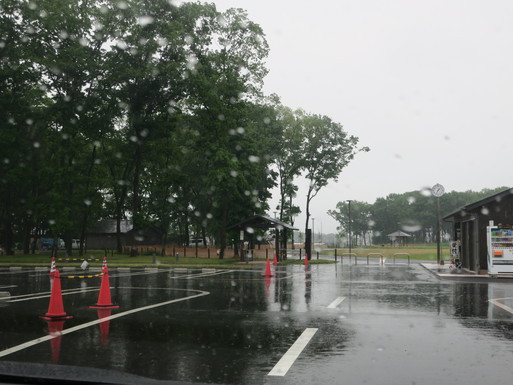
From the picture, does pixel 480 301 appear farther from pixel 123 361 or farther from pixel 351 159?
pixel 351 159

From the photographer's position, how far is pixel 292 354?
728 cm

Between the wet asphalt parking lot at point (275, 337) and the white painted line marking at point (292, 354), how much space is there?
0.05 ft

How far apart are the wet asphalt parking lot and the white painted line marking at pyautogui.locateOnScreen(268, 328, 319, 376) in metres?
0.02

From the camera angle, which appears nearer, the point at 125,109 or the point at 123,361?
the point at 123,361

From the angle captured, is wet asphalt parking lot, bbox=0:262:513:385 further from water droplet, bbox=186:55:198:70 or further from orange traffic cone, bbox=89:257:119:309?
water droplet, bbox=186:55:198:70

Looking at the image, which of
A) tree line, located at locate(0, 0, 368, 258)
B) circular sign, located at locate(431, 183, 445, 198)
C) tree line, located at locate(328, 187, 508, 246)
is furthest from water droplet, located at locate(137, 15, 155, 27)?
tree line, located at locate(328, 187, 508, 246)

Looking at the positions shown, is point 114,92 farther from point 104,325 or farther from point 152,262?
point 104,325

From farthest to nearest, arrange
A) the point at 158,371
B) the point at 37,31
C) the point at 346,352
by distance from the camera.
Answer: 1. the point at 37,31
2. the point at 346,352
3. the point at 158,371

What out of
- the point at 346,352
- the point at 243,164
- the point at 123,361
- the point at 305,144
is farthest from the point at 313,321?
the point at 305,144

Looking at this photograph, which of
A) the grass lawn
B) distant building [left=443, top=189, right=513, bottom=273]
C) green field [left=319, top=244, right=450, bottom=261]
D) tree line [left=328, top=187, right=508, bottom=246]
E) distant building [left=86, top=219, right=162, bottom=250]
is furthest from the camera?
tree line [left=328, top=187, right=508, bottom=246]

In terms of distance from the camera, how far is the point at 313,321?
10.4 metres

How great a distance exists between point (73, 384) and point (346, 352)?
3.81m

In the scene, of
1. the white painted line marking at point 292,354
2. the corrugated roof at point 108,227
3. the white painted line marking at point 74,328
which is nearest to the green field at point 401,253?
the corrugated roof at point 108,227

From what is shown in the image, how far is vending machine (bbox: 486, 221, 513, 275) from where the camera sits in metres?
23.4
